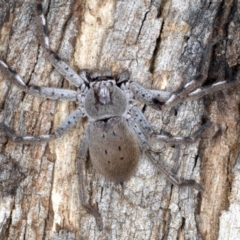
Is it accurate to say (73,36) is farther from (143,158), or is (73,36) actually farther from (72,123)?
(143,158)

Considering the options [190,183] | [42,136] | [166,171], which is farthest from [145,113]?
[42,136]

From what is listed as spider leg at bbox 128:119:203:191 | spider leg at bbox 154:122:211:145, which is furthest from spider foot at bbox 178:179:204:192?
spider leg at bbox 154:122:211:145

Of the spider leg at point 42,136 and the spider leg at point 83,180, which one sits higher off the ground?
the spider leg at point 42,136

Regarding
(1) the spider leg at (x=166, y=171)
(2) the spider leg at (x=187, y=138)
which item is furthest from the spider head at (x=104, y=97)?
(2) the spider leg at (x=187, y=138)

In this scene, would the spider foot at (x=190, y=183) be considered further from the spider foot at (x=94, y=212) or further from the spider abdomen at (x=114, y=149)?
the spider foot at (x=94, y=212)

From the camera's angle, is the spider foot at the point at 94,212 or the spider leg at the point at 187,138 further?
the spider foot at the point at 94,212

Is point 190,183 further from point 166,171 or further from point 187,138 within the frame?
point 187,138

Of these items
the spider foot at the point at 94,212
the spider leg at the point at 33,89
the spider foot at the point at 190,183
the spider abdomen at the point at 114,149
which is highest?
the spider leg at the point at 33,89
